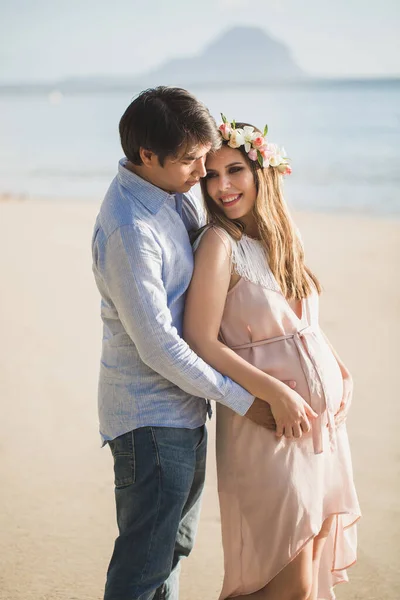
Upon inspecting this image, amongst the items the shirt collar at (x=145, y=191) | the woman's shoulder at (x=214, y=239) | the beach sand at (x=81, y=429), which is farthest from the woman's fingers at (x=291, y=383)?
the beach sand at (x=81, y=429)

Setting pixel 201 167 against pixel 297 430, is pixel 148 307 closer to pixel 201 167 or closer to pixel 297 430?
pixel 201 167

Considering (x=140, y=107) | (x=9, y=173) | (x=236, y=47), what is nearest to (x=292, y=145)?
(x=9, y=173)

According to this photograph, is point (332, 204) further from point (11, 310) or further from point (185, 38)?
point (185, 38)

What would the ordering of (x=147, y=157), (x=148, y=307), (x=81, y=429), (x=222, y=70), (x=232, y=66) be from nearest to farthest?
(x=148, y=307) → (x=147, y=157) → (x=81, y=429) → (x=222, y=70) → (x=232, y=66)

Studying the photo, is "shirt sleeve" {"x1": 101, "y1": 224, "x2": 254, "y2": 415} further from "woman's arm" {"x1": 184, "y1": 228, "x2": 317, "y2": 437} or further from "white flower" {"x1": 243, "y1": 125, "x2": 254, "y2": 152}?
"white flower" {"x1": 243, "y1": 125, "x2": 254, "y2": 152}

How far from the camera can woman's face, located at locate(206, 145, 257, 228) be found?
275 cm

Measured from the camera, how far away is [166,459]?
8.17 ft

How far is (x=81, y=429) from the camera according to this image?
519 centimetres

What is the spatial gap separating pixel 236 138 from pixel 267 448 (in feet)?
3.48

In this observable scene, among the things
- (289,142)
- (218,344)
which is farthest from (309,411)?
(289,142)

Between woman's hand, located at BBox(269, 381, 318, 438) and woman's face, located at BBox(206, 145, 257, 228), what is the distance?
0.65 m

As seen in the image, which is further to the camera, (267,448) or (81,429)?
(81,429)

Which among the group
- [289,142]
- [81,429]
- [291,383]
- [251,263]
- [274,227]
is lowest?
[81,429]

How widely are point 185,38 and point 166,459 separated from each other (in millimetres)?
66093
